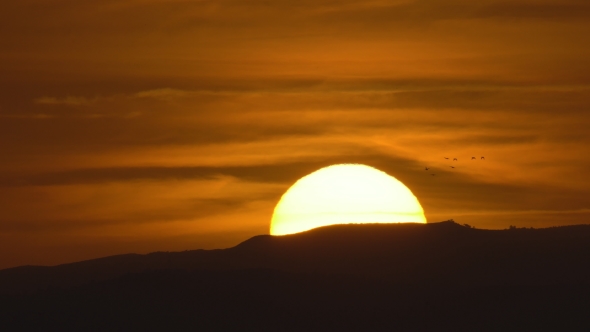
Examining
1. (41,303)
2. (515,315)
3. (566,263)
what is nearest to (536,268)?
(566,263)

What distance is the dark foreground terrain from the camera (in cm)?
4266

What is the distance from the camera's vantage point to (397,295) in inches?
1759

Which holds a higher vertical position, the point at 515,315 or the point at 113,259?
the point at 113,259

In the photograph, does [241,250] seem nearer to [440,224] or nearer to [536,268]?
[440,224]

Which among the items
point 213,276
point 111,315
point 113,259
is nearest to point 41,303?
point 111,315

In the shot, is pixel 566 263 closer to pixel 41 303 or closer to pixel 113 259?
pixel 41 303

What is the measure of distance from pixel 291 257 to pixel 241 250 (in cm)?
405

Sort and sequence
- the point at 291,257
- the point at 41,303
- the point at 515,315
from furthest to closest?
the point at 291,257
the point at 41,303
the point at 515,315

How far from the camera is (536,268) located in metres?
48.5

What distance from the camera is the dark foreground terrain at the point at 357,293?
42656mm

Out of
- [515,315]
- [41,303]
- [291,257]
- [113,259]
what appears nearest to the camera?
[515,315]

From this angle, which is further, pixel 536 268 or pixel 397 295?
pixel 536 268

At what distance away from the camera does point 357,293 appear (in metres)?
45.0

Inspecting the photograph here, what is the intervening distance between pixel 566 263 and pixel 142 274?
1685 cm
